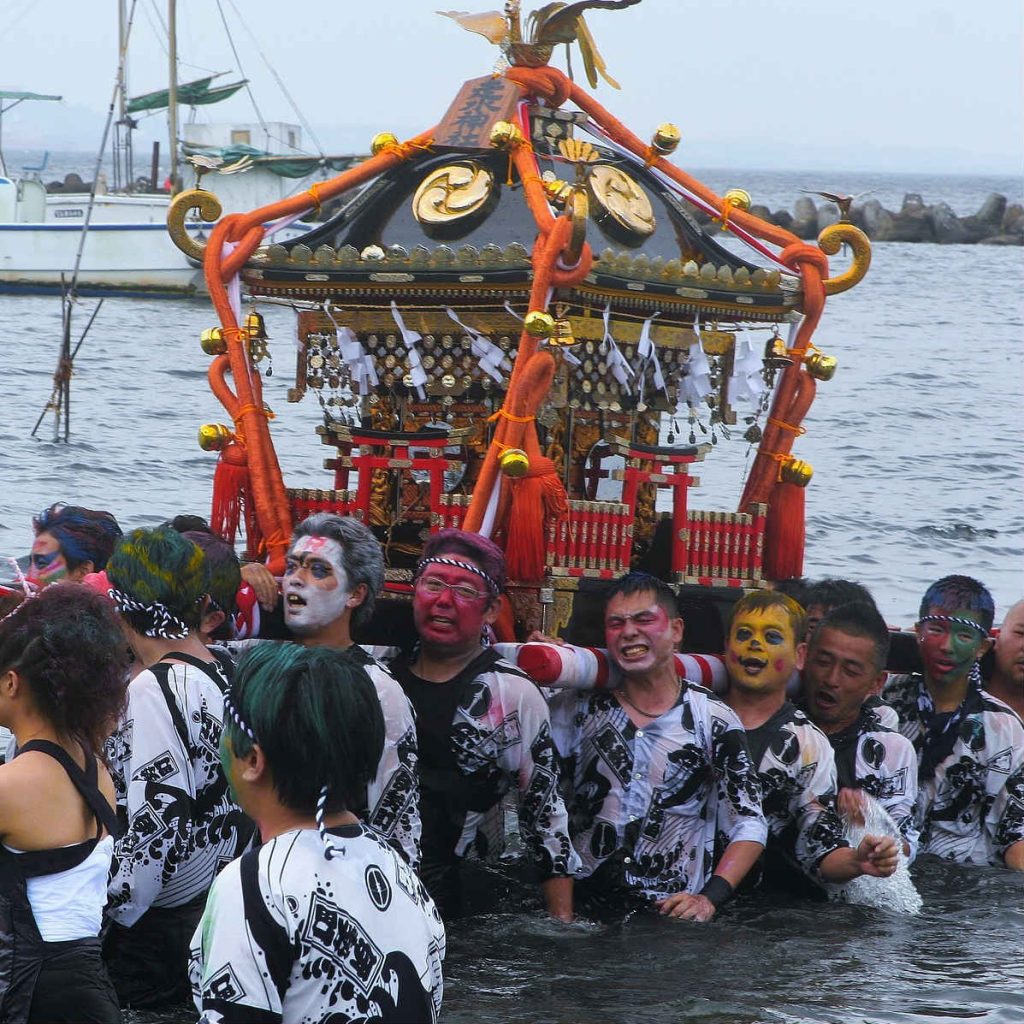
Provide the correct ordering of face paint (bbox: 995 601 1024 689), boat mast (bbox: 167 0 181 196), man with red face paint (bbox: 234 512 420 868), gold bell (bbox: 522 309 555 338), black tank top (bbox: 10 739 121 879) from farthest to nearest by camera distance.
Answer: boat mast (bbox: 167 0 181 196)
face paint (bbox: 995 601 1024 689)
gold bell (bbox: 522 309 555 338)
man with red face paint (bbox: 234 512 420 868)
black tank top (bbox: 10 739 121 879)

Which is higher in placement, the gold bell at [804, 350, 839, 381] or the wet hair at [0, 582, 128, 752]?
the gold bell at [804, 350, 839, 381]

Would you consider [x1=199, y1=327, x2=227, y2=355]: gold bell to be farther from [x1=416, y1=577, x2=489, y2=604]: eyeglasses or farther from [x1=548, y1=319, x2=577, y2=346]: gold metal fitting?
[x1=416, y1=577, x2=489, y2=604]: eyeglasses

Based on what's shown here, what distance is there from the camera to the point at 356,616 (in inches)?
224

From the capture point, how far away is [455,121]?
25.2 feet

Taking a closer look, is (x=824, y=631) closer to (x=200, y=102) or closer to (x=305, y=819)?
(x=305, y=819)

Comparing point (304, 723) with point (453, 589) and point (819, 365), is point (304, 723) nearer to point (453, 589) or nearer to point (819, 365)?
point (453, 589)

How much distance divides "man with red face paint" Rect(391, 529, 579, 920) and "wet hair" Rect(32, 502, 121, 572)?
1.13 metres

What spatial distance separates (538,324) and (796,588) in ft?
5.59

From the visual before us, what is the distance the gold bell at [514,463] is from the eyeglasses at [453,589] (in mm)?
847

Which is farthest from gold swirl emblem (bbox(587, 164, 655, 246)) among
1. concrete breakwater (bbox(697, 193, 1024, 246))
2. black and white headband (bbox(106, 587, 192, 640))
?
concrete breakwater (bbox(697, 193, 1024, 246))

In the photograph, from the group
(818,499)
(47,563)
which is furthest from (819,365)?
(818,499)

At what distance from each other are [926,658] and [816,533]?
1211 cm

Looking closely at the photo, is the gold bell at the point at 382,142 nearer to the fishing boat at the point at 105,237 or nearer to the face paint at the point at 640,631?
the face paint at the point at 640,631

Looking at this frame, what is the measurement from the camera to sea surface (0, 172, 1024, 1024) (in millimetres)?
5980
